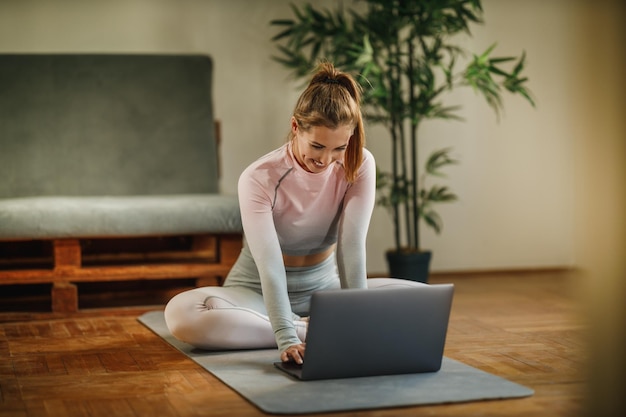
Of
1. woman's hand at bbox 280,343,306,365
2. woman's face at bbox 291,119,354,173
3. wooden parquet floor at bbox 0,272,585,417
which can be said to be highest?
woman's face at bbox 291,119,354,173

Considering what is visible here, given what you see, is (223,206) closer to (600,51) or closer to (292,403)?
(292,403)

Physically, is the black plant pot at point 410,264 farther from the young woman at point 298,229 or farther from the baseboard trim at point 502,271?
the young woman at point 298,229

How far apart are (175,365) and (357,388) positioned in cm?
59

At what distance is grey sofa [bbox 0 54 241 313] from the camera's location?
3.67 metres

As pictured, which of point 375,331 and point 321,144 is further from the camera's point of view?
point 321,144

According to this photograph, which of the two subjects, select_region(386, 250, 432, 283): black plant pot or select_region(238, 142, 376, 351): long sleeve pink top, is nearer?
Result: select_region(238, 142, 376, 351): long sleeve pink top

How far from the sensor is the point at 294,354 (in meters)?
2.21

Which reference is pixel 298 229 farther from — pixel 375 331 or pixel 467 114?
pixel 467 114

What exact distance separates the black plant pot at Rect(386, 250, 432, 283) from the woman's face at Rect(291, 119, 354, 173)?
5.46 ft

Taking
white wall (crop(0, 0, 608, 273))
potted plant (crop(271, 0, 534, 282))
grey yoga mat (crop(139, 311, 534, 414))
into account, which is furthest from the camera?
white wall (crop(0, 0, 608, 273))

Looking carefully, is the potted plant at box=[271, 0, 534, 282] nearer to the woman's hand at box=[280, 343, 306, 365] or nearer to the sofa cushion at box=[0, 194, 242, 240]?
the sofa cushion at box=[0, 194, 242, 240]

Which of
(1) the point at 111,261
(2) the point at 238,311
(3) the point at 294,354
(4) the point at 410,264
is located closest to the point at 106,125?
(1) the point at 111,261

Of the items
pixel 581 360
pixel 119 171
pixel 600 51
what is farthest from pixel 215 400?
pixel 119 171

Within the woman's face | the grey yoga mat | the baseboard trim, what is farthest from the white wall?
the grey yoga mat
